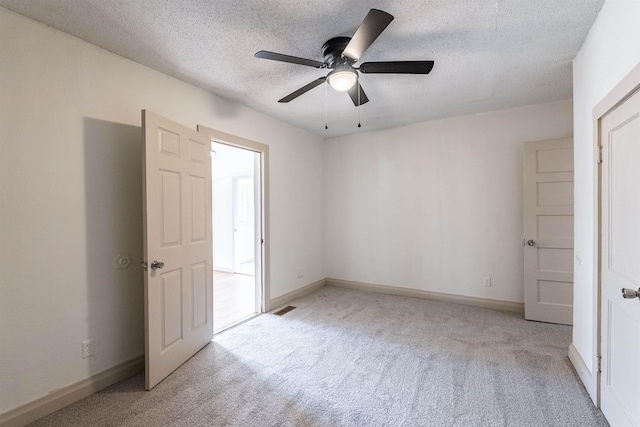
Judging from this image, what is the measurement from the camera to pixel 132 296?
232cm

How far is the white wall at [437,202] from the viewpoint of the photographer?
11.6ft

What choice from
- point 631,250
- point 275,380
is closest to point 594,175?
point 631,250

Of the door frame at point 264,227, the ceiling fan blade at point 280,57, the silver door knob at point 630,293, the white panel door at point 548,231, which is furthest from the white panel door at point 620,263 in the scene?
the door frame at point 264,227

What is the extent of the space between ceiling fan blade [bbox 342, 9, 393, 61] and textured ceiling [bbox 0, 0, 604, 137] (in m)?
0.24

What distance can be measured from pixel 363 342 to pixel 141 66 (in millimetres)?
3220

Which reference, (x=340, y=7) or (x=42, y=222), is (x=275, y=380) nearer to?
(x=42, y=222)

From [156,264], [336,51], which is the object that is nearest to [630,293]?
Answer: [336,51]

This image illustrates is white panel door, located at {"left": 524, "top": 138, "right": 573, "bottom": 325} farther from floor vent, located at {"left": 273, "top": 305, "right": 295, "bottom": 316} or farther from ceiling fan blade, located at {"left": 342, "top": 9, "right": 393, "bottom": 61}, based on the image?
floor vent, located at {"left": 273, "top": 305, "right": 295, "bottom": 316}

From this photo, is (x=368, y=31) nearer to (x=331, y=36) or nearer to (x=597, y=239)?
(x=331, y=36)

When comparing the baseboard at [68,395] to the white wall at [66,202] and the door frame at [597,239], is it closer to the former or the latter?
the white wall at [66,202]

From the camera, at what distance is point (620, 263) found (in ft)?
5.20

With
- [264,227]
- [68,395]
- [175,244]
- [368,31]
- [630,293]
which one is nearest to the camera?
[630,293]

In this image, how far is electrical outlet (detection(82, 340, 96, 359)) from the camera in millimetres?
2021

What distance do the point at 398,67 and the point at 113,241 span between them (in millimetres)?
2506
